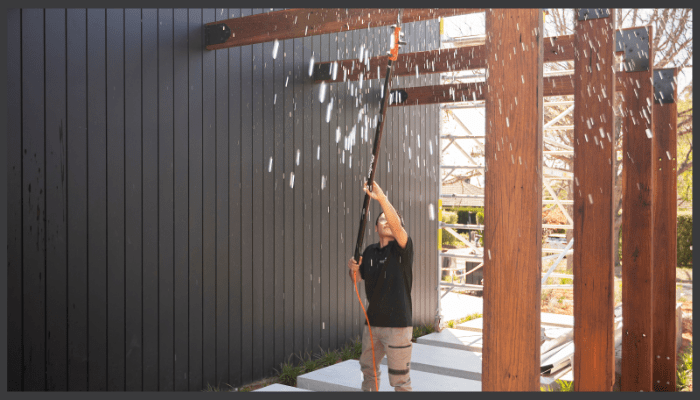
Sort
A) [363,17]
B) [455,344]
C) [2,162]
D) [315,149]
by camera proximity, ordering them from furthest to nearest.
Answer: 1. [455,344]
2. [315,149]
3. [363,17]
4. [2,162]

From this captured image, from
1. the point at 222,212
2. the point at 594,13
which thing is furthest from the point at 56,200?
the point at 594,13

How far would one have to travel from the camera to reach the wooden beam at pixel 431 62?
13.4 feet

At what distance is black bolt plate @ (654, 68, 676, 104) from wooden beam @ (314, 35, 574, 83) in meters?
1.26

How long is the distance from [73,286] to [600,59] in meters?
3.31

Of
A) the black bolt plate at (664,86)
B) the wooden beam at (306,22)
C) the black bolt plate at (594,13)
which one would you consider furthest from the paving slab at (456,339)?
the black bolt plate at (594,13)

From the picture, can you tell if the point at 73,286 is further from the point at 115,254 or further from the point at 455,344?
the point at 455,344

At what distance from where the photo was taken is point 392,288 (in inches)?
148

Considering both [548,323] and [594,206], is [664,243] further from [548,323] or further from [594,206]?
[548,323]

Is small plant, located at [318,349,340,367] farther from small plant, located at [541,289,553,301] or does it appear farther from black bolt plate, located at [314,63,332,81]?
small plant, located at [541,289,553,301]

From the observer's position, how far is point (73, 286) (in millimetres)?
3531

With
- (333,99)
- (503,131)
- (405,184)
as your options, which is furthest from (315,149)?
(503,131)

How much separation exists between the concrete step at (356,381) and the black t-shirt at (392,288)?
1.03 meters

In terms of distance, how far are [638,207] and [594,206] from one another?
1.20 metres

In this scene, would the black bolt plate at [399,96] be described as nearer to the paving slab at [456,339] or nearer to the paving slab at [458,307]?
the paving slab at [456,339]
